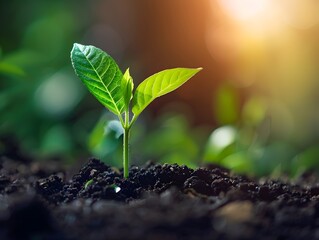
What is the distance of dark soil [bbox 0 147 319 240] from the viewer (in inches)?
38.7

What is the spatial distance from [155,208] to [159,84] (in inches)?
14.6

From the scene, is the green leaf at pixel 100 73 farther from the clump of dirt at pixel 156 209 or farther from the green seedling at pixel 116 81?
the clump of dirt at pixel 156 209

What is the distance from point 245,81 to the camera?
3.93 metres

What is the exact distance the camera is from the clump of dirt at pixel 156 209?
98 cm

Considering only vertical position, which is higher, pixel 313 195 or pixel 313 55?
pixel 313 55

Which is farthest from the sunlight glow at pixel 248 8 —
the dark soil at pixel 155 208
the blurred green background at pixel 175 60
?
the dark soil at pixel 155 208

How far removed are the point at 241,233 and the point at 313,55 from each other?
3467 millimetres

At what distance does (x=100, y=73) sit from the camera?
135 cm

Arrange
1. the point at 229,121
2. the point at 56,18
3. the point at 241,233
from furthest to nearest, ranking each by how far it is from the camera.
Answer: the point at 56,18
the point at 229,121
the point at 241,233

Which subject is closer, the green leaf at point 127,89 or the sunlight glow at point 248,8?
the green leaf at point 127,89

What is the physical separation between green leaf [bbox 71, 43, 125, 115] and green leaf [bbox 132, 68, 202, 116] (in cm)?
4

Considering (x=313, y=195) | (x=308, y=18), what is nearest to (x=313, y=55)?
(x=308, y=18)

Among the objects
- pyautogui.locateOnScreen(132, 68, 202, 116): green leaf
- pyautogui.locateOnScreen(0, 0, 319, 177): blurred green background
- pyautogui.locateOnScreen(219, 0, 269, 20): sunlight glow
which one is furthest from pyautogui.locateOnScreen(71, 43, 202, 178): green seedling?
pyautogui.locateOnScreen(219, 0, 269, 20): sunlight glow

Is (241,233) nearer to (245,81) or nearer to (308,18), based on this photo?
(245,81)
